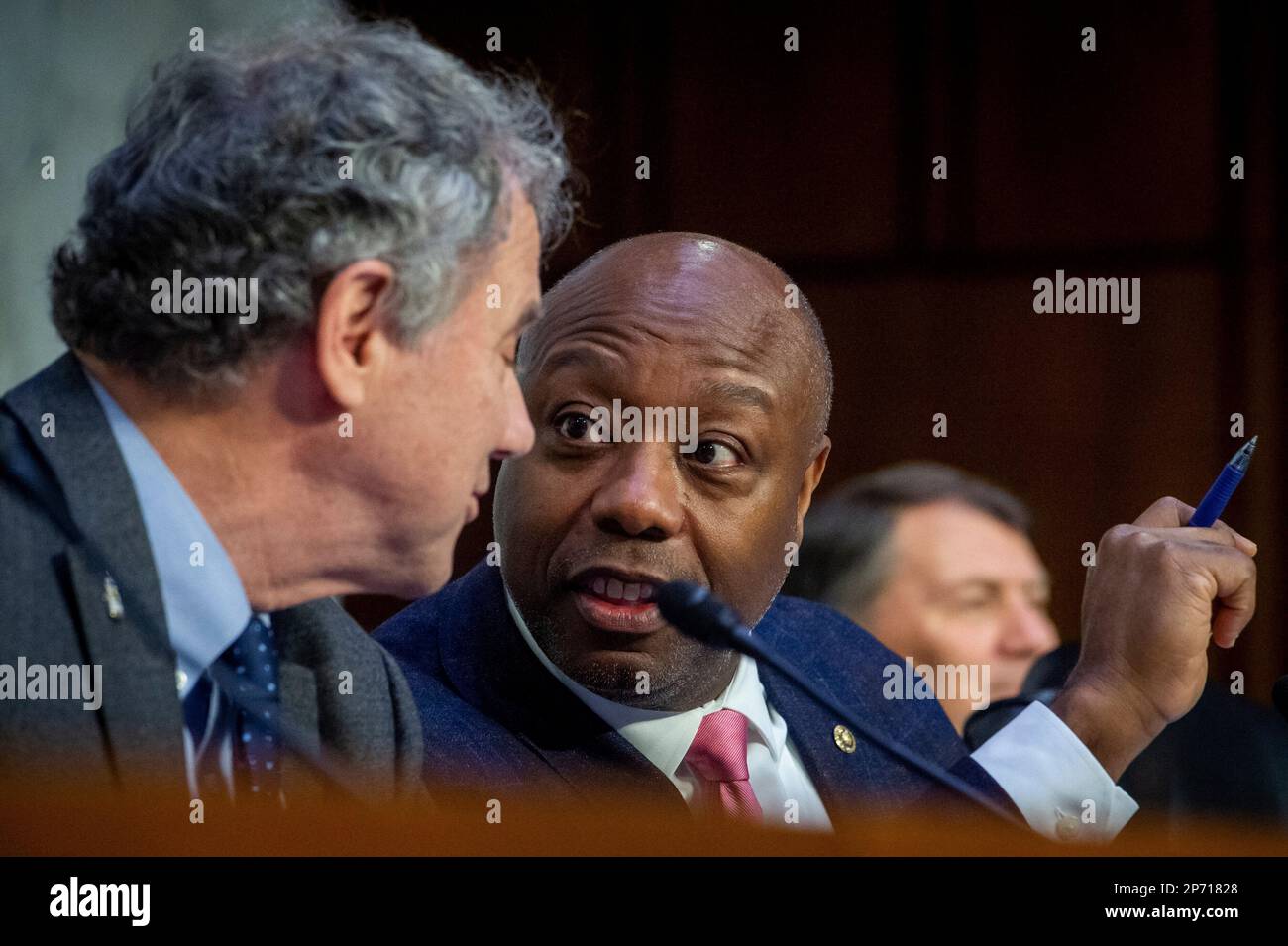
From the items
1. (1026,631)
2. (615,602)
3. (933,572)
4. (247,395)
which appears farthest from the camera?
(933,572)

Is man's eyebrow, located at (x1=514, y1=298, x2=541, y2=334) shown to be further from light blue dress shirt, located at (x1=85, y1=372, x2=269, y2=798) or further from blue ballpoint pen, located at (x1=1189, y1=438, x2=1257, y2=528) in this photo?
blue ballpoint pen, located at (x1=1189, y1=438, x2=1257, y2=528)

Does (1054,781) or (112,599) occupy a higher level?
(112,599)

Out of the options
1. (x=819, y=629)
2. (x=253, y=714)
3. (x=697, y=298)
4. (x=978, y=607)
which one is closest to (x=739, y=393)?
(x=697, y=298)

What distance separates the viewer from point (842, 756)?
1871 mm

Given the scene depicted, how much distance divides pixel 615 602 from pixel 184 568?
18.1 inches

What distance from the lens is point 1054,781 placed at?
1830 millimetres

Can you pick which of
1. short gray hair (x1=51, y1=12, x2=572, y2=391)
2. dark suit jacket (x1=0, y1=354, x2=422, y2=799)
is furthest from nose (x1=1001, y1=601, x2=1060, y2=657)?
dark suit jacket (x1=0, y1=354, x2=422, y2=799)

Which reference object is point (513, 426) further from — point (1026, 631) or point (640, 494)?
point (1026, 631)

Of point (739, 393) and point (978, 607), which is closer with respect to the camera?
point (739, 393)

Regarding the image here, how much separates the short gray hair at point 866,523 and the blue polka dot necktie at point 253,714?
2.98 feet

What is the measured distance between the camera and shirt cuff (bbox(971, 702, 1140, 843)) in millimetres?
1808

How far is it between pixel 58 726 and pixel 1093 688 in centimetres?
115

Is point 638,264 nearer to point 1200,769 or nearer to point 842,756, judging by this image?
point 842,756
